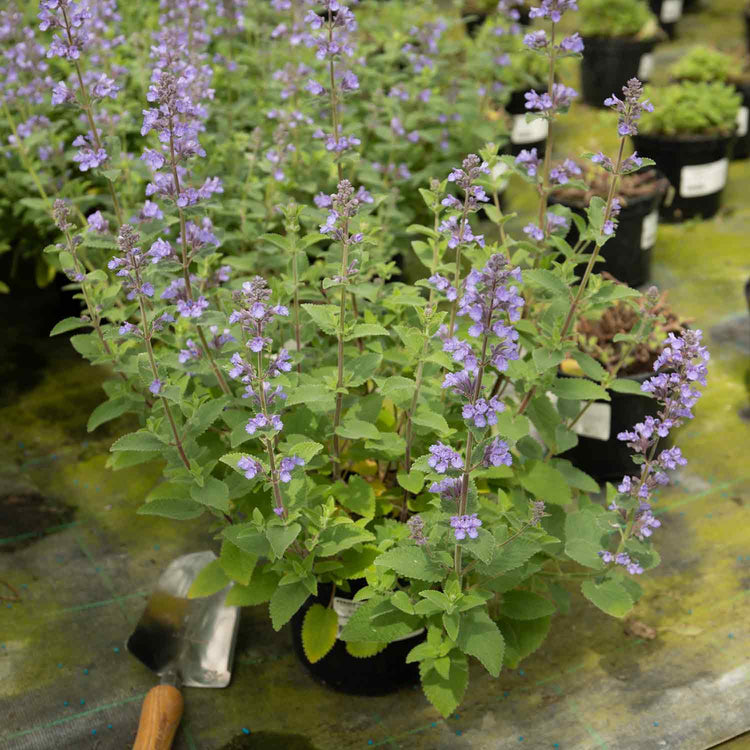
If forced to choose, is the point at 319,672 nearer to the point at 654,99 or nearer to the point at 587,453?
the point at 587,453

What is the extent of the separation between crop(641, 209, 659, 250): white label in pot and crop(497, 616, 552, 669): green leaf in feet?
9.89

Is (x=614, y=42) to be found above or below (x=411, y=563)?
below

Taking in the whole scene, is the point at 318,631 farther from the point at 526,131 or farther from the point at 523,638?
the point at 526,131

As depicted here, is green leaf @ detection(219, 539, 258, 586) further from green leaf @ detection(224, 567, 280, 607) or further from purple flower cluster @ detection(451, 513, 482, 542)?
purple flower cluster @ detection(451, 513, 482, 542)

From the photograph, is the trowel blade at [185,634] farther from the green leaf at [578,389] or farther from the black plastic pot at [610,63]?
the black plastic pot at [610,63]

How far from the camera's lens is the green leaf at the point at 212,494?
282 cm

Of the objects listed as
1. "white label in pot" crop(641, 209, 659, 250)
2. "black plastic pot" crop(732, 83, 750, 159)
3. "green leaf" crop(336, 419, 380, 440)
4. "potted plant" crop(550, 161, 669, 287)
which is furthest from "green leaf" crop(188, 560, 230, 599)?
"black plastic pot" crop(732, 83, 750, 159)

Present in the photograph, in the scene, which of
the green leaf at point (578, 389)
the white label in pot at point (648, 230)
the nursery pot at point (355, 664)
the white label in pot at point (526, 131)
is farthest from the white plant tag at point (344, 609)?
the white label in pot at point (526, 131)

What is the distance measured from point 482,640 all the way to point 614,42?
6.73m

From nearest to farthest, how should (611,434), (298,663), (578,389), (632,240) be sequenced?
(578,389)
(298,663)
(611,434)
(632,240)

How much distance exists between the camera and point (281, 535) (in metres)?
2.69

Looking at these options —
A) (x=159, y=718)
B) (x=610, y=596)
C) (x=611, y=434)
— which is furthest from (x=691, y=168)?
(x=159, y=718)

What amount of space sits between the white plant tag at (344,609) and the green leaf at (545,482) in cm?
59

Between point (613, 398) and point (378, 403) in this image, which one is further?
point (613, 398)
